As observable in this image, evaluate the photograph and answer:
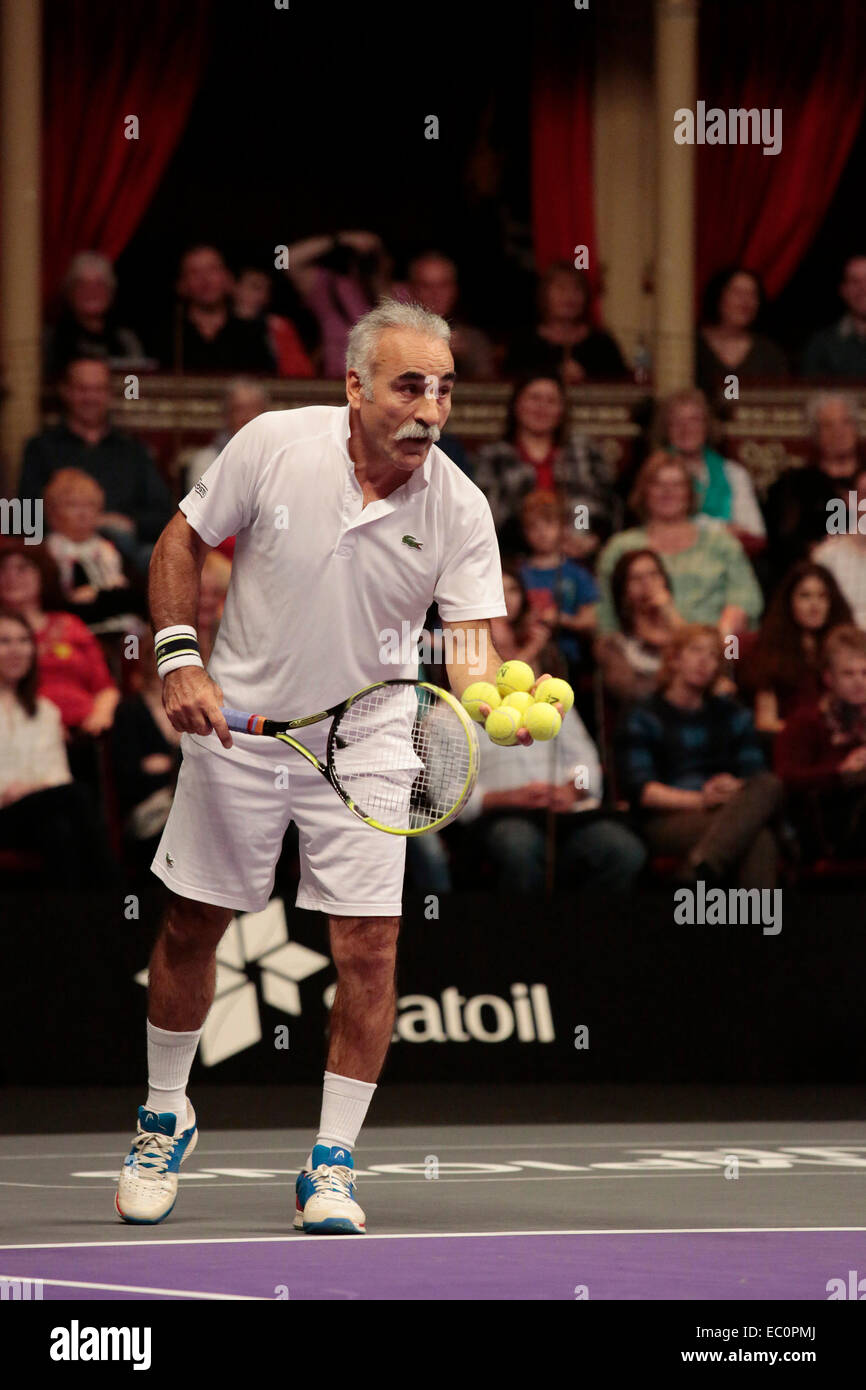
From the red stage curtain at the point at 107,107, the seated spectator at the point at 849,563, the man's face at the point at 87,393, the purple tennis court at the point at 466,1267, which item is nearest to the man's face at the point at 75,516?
the man's face at the point at 87,393

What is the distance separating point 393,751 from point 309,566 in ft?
1.50

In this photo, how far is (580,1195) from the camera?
6504 mm

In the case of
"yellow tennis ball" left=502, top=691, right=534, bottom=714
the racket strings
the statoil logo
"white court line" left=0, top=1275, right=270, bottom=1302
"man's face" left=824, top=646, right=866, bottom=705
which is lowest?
"white court line" left=0, top=1275, right=270, bottom=1302

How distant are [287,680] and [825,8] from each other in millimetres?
9451

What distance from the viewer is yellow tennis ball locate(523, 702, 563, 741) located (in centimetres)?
550

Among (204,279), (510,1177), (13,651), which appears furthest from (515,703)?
(204,279)

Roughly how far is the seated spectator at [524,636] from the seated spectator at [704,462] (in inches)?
48.3

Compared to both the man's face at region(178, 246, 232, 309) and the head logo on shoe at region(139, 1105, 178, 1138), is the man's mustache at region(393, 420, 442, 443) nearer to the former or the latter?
the head logo on shoe at region(139, 1105, 178, 1138)

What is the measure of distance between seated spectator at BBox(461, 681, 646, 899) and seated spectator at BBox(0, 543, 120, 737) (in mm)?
1463

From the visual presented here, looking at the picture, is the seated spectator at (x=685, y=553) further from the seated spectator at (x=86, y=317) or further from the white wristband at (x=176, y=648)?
the white wristband at (x=176, y=648)

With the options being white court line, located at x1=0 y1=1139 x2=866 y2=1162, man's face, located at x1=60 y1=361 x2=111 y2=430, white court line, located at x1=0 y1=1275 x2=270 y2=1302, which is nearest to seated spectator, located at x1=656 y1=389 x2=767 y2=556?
man's face, located at x1=60 y1=361 x2=111 y2=430
